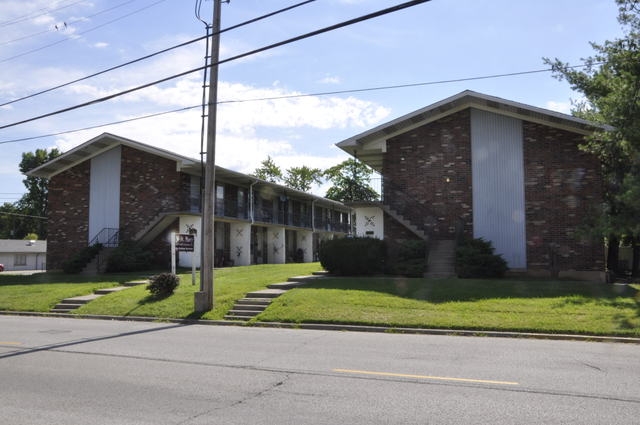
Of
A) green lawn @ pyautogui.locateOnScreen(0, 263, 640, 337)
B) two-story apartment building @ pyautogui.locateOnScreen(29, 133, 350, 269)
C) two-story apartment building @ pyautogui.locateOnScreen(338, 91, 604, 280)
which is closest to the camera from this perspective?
green lawn @ pyautogui.locateOnScreen(0, 263, 640, 337)

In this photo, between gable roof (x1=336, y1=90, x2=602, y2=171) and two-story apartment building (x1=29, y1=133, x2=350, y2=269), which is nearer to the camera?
gable roof (x1=336, y1=90, x2=602, y2=171)

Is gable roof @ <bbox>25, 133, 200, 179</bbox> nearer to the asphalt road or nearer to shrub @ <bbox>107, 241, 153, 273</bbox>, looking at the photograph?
shrub @ <bbox>107, 241, 153, 273</bbox>

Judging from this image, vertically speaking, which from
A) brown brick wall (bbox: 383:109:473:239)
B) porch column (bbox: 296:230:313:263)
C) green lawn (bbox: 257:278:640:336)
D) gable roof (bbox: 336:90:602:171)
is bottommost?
green lawn (bbox: 257:278:640:336)

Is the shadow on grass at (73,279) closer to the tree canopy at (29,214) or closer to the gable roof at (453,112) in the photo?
the gable roof at (453,112)

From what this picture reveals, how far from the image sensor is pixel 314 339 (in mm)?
11453

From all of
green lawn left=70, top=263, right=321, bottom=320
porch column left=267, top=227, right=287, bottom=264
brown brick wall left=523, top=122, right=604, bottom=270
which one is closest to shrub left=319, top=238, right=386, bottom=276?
green lawn left=70, top=263, right=321, bottom=320

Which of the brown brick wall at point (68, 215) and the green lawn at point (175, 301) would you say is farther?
the brown brick wall at point (68, 215)

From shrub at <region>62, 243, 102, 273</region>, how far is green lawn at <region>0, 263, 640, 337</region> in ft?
24.1

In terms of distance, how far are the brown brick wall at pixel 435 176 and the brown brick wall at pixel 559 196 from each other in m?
2.48

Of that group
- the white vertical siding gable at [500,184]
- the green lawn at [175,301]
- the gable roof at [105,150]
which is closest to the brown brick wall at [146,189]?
the gable roof at [105,150]

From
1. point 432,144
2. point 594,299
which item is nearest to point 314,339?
point 594,299

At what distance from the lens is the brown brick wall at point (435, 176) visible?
22359 millimetres

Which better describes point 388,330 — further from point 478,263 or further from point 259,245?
point 259,245

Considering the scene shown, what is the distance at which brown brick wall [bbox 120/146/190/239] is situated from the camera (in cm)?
3009
